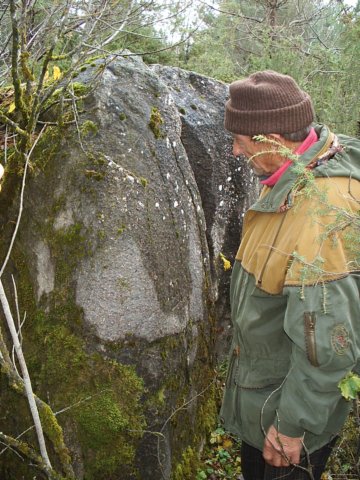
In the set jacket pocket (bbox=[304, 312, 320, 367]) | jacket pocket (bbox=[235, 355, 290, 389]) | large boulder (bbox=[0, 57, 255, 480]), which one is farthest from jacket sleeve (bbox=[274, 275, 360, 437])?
large boulder (bbox=[0, 57, 255, 480])

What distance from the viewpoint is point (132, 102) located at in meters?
3.40

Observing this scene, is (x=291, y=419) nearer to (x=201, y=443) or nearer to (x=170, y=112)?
(x=201, y=443)

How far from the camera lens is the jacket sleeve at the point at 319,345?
192 cm

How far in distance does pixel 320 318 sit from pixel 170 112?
2389 millimetres

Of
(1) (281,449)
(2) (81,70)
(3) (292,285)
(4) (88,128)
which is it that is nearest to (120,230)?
(4) (88,128)

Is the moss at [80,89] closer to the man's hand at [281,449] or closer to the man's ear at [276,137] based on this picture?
the man's ear at [276,137]

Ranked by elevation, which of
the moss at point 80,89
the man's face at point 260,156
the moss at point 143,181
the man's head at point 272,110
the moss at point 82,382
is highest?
the man's head at point 272,110

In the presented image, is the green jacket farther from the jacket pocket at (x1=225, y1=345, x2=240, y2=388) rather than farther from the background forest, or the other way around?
the background forest

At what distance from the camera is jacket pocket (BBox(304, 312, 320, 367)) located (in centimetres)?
193

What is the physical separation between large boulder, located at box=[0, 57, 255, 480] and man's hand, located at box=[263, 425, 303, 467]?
3.45 feet

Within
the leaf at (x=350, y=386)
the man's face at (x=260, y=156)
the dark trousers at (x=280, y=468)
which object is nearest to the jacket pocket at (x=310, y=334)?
the leaf at (x=350, y=386)

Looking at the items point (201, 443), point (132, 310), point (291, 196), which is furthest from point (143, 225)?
point (201, 443)

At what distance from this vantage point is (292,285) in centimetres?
198

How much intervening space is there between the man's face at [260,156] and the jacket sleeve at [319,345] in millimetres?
672
